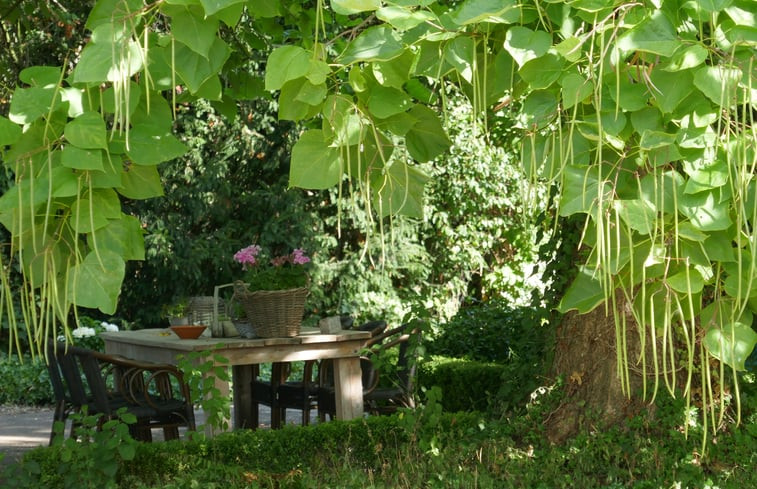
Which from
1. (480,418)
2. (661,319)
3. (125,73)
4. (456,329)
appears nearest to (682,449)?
(480,418)

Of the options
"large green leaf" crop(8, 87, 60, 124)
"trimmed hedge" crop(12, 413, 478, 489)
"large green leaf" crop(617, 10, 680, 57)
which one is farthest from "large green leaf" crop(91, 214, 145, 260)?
"trimmed hedge" crop(12, 413, 478, 489)

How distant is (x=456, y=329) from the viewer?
6.75m

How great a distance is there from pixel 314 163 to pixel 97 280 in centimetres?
45

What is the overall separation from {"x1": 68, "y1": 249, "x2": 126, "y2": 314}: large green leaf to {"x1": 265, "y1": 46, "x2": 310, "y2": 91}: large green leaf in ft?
1.25

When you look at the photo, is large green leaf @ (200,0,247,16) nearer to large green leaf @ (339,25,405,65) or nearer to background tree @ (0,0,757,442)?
background tree @ (0,0,757,442)

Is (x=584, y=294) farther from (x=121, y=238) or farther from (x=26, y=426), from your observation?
(x=26, y=426)

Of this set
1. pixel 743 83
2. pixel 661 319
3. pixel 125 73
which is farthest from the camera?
pixel 661 319

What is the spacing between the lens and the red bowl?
4.74 metres

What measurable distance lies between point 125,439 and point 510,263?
271 inches

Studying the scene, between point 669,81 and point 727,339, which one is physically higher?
point 669,81

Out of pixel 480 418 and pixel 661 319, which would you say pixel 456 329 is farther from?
pixel 661 319

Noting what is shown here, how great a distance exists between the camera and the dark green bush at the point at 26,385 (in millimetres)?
7816

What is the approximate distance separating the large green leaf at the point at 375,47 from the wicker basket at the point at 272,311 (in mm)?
3067

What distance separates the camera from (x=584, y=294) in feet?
5.25
